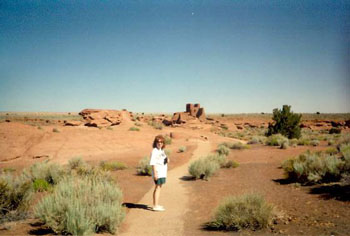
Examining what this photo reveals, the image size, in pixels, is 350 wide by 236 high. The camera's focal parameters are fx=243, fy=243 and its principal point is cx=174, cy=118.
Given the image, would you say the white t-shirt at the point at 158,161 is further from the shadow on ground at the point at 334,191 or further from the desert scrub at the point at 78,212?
the shadow on ground at the point at 334,191

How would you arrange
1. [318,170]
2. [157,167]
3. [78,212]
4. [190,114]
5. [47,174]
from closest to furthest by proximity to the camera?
[78,212] → [157,167] → [318,170] → [47,174] → [190,114]

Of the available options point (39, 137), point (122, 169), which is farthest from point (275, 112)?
point (39, 137)

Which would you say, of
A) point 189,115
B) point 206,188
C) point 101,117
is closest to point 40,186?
point 206,188

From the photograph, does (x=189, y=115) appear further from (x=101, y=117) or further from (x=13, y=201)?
(x=13, y=201)

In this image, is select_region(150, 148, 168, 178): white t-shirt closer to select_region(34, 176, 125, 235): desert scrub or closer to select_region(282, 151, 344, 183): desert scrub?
select_region(34, 176, 125, 235): desert scrub

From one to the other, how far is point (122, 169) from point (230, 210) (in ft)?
30.6

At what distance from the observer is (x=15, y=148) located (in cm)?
1867

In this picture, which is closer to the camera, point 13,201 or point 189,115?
point 13,201

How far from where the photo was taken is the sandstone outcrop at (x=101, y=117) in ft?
115

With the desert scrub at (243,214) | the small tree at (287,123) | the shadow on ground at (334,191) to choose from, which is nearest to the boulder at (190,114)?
the small tree at (287,123)

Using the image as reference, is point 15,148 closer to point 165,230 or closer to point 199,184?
point 199,184

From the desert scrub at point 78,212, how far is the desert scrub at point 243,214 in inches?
82.2

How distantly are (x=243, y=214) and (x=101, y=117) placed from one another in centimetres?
3454

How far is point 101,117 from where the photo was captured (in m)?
37.1
